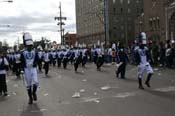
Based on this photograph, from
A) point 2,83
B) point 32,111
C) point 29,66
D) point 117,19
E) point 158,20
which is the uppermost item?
point 117,19

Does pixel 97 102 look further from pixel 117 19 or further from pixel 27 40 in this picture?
pixel 117 19

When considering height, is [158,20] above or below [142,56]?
above

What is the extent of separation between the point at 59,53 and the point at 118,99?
3263cm

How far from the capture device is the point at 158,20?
74.1 meters

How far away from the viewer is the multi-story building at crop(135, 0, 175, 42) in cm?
6377

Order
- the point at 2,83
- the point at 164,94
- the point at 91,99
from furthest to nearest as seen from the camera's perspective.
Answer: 1. the point at 2,83
2. the point at 164,94
3. the point at 91,99

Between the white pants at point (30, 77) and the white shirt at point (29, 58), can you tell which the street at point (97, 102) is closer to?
the white pants at point (30, 77)

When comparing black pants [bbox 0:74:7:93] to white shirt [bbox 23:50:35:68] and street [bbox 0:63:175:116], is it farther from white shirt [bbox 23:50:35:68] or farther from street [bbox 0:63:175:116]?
white shirt [bbox 23:50:35:68]

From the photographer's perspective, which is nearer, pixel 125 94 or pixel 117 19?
pixel 125 94

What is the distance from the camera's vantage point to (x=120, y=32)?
124 meters

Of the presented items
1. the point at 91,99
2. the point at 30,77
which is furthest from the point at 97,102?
the point at 30,77

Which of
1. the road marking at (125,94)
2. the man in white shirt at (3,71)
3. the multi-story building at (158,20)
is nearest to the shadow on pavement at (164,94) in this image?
the road marking at (125,94)

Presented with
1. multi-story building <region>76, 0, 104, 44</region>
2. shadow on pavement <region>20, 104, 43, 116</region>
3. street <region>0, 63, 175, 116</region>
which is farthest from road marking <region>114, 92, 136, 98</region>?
multi-story building <region>76, 0, 104, 44</region>

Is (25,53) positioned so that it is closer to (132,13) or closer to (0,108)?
(0,108)
